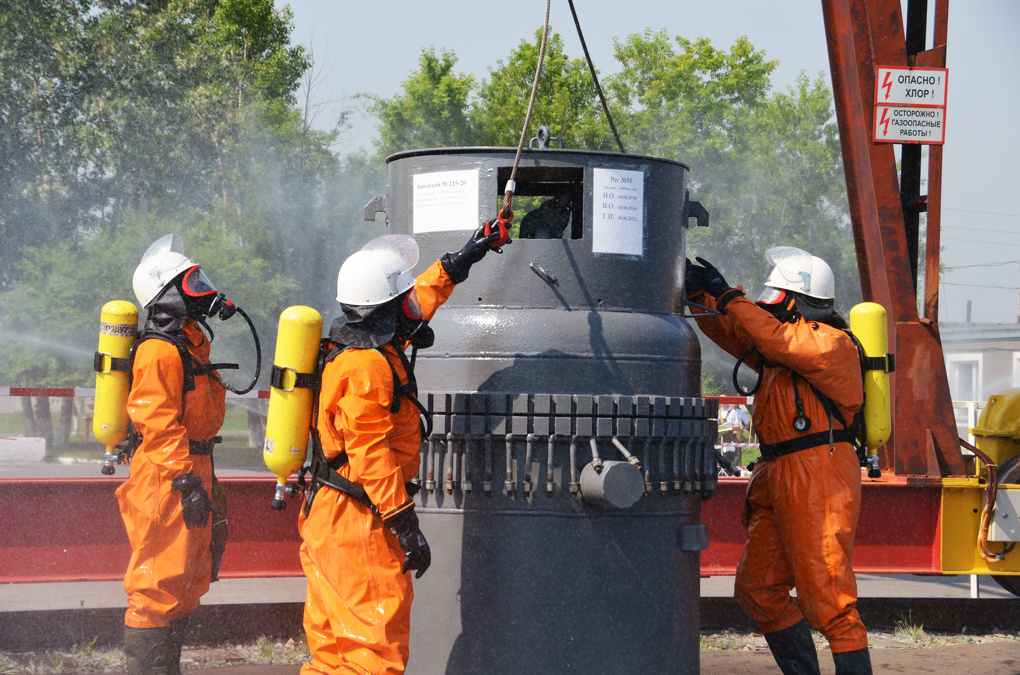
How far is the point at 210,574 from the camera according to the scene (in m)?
4.19

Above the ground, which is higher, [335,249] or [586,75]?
[586,75]

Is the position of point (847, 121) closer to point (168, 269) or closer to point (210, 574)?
point (168, 269)

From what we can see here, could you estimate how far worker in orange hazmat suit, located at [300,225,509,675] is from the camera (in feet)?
9.87

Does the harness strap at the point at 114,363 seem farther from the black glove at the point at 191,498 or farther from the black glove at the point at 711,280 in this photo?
the black glove at the point at 711,280

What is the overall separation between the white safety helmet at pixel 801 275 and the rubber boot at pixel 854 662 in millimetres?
1414

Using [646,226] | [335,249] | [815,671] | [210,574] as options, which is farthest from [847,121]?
[335,249]

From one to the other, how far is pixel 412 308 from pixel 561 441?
0.65m

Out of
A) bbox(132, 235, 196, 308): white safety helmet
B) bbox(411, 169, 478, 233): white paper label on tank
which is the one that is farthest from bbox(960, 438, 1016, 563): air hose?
bbox(132, 235, 196, 308): white safety helmet

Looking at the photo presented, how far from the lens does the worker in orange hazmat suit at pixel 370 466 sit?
3008 millimetres

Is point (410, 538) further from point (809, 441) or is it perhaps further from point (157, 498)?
point (809, 441)

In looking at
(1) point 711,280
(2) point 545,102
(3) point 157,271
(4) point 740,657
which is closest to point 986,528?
(4) point 740,657

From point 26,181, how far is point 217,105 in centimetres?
387

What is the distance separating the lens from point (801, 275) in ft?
13.3

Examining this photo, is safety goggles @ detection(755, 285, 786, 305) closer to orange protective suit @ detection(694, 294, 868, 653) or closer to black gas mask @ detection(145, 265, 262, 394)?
orange protective suit @ detection(694, 294, 868, 653)
